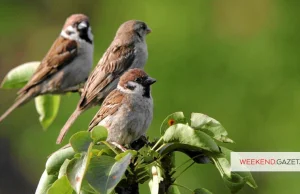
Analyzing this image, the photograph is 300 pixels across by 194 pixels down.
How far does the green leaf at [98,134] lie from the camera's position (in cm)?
313

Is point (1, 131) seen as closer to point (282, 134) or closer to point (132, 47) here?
point (282, 134)

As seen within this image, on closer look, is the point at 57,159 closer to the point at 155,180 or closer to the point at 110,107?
the point at 155,180

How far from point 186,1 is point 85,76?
3797 mm

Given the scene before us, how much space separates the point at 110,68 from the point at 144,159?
2.18m

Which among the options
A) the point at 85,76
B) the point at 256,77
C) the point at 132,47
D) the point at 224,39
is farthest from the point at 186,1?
the point at 132,47

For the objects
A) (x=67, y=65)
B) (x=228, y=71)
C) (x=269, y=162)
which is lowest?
(x=228, y=71)

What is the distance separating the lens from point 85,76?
19.9 ft

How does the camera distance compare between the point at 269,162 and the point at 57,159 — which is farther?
the point at 269,162

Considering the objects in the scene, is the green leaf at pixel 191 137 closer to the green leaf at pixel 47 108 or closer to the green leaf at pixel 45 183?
the green leaf at pixel 45 183

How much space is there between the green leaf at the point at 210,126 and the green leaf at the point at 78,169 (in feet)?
1.29

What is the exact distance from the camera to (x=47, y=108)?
187 inches

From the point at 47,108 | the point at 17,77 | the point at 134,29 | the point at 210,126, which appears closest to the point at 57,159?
the point at 210,126

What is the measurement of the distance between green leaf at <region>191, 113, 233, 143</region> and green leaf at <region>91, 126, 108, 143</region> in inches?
12.2

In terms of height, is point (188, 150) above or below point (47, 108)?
above
